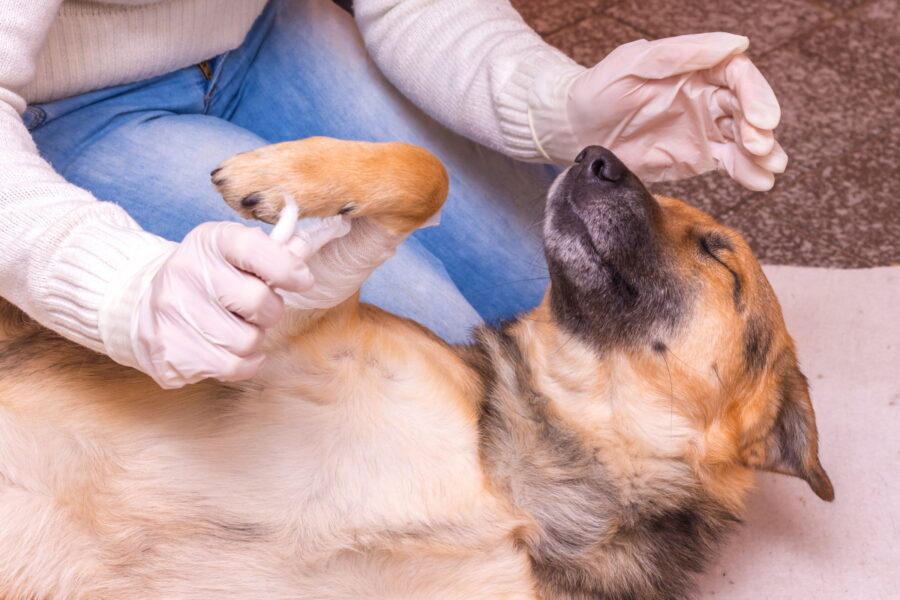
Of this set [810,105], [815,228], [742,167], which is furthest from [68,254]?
[810,105]

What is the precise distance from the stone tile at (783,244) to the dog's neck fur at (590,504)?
169 centimetres

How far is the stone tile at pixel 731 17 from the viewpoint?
4699 millimetres

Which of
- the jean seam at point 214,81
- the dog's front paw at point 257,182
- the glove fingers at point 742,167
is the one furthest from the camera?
the jean seam at point 214,81

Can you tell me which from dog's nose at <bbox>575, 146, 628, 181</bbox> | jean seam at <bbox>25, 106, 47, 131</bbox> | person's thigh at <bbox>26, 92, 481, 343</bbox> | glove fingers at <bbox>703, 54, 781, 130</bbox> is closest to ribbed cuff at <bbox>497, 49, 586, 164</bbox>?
dog's nose at <bbox>575, 146, 628, 181</bbox>

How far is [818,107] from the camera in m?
4.29

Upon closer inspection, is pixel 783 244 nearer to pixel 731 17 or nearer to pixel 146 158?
pixel 731 17

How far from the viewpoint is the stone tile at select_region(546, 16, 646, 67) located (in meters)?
4.47

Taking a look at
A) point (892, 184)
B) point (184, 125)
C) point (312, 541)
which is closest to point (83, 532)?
point (312, 541)

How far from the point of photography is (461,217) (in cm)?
258

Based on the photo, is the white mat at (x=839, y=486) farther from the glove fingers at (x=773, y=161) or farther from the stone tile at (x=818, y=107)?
the stone tile at (x=818, y=107)

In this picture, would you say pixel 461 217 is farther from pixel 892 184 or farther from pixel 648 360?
pixel 892 184

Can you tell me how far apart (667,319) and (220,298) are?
106 cm

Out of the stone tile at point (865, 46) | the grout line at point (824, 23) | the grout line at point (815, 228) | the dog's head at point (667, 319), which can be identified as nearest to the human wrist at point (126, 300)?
the dog's head at point (667, 319)

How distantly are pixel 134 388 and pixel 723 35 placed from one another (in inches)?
58.6
